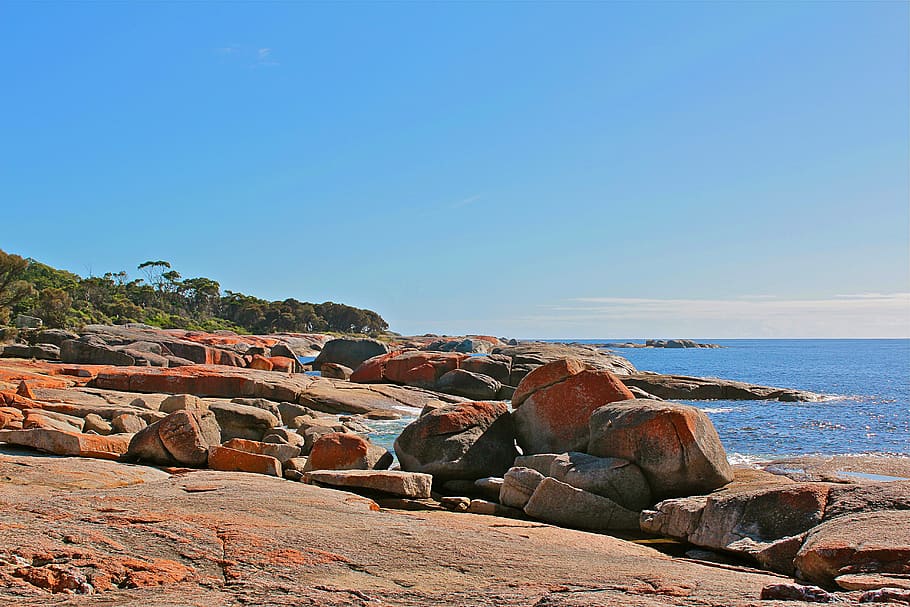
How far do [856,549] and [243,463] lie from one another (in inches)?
375

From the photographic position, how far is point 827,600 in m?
5.21

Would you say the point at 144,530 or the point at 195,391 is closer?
the point at 144,530

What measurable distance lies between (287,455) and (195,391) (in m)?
16.0

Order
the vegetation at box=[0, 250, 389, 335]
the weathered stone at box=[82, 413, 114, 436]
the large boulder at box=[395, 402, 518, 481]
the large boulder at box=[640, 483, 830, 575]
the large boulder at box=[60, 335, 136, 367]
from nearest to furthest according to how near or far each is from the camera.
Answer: the large boulder at box=[640, 483, 830, 575], the large boulder at box=[395, 402, 518, 481], the weathered stone at box=[82, 413, 114, 436], the large boulder at box=[60, 335, 136, 367], the vegetation at box=[0, 250, 389, 335]

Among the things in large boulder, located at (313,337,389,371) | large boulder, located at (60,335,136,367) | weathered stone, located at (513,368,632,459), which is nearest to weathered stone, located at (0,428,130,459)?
weathered stone, located at (513,368,632,459)

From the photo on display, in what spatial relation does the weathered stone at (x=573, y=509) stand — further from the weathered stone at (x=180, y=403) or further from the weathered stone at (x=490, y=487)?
the weathered stone at (x=180, y=403)

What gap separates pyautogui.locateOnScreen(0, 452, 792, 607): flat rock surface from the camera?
5531 mm

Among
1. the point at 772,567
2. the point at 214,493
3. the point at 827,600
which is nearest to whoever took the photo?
the point at 827,600

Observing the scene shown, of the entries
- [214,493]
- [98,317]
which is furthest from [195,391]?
[98,317]

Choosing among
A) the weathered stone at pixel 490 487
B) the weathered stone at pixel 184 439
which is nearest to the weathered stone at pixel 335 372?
the weathered stone at pixel 184 439

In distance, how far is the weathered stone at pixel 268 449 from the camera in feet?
46.7

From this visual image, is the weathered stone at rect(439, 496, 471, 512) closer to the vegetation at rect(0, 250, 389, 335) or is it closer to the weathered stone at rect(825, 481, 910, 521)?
the weathered stone at rect(825, 481, 910, 521)

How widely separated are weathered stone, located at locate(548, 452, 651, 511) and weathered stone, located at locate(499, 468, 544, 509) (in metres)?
0.67

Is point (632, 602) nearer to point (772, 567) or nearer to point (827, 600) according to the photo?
point (827, 600)
